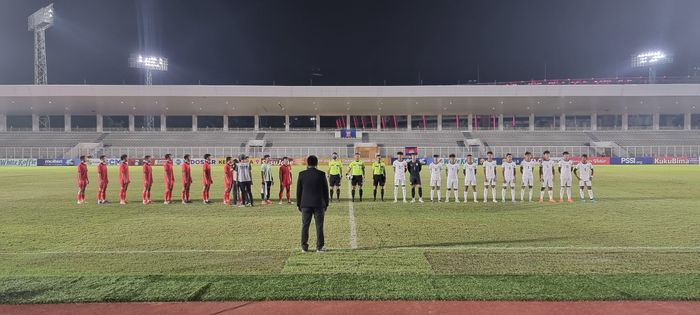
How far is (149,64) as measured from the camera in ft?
210

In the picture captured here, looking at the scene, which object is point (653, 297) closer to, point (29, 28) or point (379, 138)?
point (379, 138)

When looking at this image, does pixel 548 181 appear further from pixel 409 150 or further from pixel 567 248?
pixel 409 150

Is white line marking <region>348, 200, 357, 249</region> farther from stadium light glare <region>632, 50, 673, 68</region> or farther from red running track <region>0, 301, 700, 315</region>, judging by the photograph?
stadium light glare <region>632, 50, 673, 68</region>

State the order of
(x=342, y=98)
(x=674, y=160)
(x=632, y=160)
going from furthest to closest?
(x=342, y=98), (x=632, y=160), (x=674, y=160)

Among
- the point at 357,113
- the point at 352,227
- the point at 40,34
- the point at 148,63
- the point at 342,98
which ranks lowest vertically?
the point at 352,227

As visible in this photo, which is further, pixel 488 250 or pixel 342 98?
pixel 342 98

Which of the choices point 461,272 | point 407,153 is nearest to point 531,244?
point 461,272

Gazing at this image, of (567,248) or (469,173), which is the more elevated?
(469,173)

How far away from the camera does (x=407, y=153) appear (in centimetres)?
5347

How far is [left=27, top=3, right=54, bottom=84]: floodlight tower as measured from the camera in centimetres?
5450

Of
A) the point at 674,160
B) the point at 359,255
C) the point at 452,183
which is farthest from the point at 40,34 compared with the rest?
the point at 674,160

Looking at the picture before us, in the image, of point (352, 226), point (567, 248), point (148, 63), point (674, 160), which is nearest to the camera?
point (567, 248)

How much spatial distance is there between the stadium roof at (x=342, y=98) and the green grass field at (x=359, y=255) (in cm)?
4123

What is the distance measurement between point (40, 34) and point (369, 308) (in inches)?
2616
